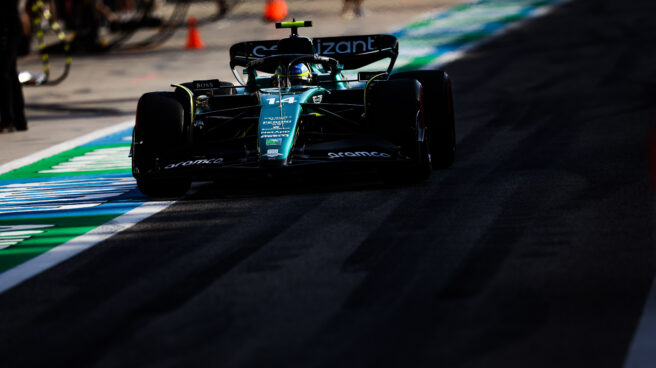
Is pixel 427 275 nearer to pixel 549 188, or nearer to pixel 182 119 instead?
pixel 549 188

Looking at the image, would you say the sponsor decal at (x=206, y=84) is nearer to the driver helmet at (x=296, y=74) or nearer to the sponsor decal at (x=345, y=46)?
the driver helmet at (x=296, y=74)

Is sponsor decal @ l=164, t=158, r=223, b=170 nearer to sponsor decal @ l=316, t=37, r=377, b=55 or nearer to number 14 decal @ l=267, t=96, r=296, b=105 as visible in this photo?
number 14 decal @ l=267, t=96, r=296, b=105

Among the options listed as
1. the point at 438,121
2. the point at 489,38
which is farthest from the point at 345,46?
the point at 489,38

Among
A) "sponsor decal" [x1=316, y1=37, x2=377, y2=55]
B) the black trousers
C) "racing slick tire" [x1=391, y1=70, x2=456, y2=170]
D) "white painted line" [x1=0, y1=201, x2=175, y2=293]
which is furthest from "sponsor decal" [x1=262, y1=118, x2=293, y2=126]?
the black trousers

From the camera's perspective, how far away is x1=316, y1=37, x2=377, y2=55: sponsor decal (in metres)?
11.6

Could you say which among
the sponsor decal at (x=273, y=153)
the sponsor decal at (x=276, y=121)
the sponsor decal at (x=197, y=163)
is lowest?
the sponsor decal at (x=197, y=163)

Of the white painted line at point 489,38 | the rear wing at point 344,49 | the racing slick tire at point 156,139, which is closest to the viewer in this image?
the racing slick tire at point 156,139

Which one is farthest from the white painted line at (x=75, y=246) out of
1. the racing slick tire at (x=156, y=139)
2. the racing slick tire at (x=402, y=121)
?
the racing slick tire at (x=402, y=121)

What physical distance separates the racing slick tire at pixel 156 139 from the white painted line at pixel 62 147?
115 inches

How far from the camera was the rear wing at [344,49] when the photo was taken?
1147 cm

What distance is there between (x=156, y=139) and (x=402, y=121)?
1.95 meters

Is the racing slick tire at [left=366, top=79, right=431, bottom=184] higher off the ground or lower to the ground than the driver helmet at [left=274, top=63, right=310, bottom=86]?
lower

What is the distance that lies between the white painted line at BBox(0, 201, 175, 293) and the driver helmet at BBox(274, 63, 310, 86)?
162 cm

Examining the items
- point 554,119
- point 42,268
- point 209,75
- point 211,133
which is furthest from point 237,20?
point 42,268
